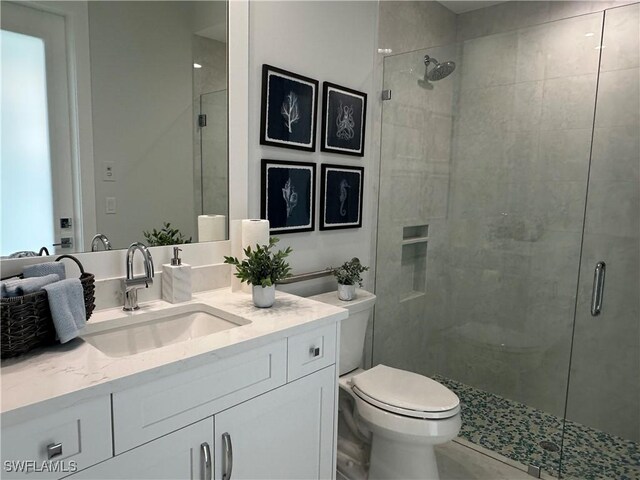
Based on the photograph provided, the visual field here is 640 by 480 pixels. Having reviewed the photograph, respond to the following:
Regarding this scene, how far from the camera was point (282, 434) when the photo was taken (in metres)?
1.34

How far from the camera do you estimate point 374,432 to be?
1.78 metres

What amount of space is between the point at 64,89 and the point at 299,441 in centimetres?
135

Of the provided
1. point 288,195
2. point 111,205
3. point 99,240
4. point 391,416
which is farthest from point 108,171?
point 391,416

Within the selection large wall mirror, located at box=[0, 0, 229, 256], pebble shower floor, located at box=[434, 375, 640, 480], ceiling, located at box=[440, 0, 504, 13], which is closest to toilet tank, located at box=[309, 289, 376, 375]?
large wall mirror, located at box=[0, 0, 229, 256]

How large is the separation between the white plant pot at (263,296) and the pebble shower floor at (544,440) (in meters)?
1.59

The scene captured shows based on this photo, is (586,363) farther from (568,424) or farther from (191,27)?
(191,27)

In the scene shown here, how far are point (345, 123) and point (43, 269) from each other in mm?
1582

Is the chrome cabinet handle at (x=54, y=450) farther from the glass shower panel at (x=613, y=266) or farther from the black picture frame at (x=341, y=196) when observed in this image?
the glass shower panel at (x=613, y=266)

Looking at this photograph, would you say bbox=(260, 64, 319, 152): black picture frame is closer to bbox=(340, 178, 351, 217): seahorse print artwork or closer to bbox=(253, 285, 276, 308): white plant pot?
bbox=(340, 178, 351, 217): seahorse print artwork

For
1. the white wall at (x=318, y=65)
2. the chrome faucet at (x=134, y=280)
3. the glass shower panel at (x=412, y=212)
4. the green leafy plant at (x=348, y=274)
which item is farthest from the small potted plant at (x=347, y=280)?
the chrome faucet at (x=134, y=280)

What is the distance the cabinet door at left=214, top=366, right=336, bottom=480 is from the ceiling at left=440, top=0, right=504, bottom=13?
2524 mm

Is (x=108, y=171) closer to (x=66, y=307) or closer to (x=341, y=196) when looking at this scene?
(x=66, y=307)

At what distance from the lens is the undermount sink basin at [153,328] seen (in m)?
1.31

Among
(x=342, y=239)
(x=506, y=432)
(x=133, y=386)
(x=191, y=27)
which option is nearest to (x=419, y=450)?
(x=506, y=432)
